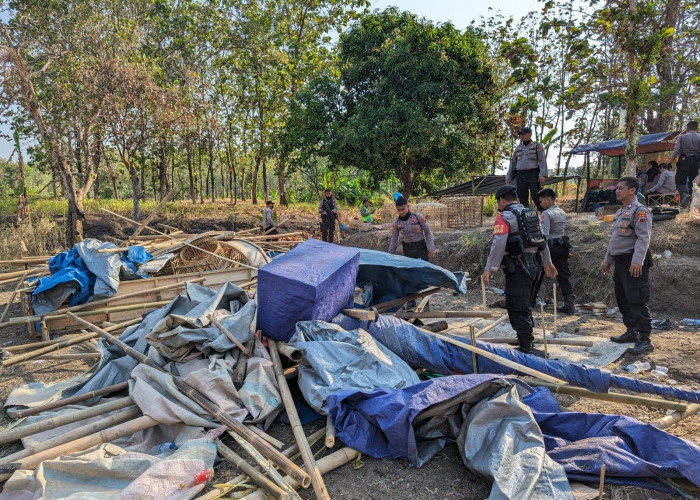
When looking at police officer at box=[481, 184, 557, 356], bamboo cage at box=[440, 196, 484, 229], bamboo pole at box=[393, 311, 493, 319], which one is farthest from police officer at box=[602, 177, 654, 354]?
bamboo cage at box=[440, 196, 484, 229]

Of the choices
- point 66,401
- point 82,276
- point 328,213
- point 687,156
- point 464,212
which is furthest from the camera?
point 328,213

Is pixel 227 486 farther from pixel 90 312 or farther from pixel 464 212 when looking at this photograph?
pixel 464 212

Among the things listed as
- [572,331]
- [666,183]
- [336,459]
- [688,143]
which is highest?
[688,143]

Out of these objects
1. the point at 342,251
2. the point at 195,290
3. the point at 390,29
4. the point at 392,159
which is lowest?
the point at 195,290

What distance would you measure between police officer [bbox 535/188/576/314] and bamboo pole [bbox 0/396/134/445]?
5643 mm

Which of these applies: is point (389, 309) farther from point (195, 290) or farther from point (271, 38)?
point (271, 38)

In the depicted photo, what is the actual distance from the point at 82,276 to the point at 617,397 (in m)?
6.48

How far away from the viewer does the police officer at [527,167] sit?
7270 mm

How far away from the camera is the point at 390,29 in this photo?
13953 millimetres

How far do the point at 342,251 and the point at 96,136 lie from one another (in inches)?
469

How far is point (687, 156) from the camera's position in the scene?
9406 mm

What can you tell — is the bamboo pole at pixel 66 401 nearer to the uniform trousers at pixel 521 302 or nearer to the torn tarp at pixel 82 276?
the torn tarp at pixel 82 276

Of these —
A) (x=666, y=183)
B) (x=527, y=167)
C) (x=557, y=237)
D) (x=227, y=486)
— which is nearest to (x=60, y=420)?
(x=227, y=486)

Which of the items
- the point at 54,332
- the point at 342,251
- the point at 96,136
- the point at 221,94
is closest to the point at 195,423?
the point at 342,251
